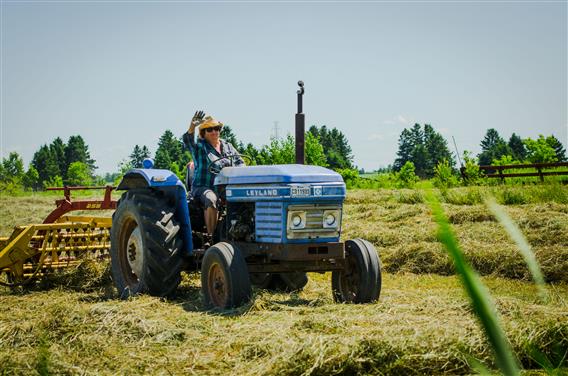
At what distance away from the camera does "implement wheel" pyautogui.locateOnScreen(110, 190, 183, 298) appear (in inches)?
280

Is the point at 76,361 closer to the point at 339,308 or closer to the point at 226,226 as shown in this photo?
the point at 339,308

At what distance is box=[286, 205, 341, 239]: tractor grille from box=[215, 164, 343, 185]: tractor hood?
9.5 inches

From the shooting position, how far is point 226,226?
23.6 ft

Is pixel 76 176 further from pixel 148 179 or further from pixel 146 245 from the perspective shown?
pixel 146 245

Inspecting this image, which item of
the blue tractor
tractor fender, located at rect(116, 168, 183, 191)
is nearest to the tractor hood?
the blue tractor

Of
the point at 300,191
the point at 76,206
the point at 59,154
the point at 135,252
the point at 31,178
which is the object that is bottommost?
the point at 135,252

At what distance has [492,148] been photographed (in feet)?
331

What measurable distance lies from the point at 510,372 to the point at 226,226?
21.2ft

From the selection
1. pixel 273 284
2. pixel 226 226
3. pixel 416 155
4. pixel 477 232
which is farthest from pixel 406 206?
pixel 416 155

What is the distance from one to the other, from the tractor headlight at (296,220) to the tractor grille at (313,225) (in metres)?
0.02

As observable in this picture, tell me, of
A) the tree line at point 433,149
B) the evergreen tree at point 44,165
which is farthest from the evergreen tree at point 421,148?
the evergreen tree at point 44,165

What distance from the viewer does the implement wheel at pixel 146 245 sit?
7.10 metres

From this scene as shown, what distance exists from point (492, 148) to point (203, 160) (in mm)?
97842

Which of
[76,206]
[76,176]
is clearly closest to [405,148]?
[76,176]
